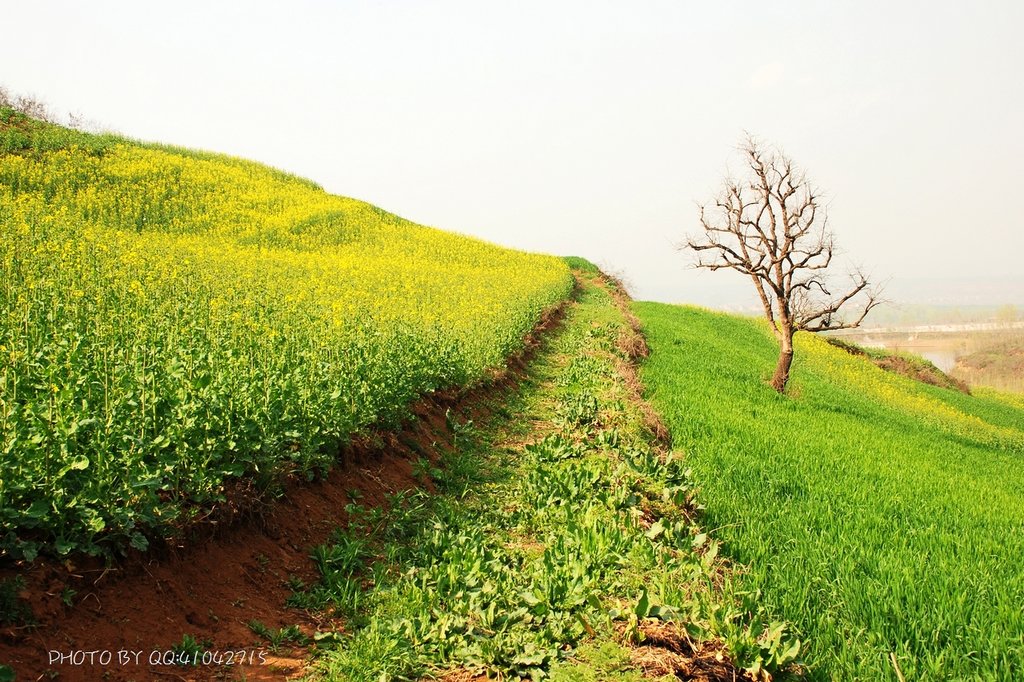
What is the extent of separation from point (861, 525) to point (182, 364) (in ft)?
21.7

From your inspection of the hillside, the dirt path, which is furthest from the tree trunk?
the dirt path

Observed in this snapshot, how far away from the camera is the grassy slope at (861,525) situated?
3773mm

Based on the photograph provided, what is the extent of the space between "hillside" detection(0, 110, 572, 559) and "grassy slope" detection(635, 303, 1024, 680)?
3982 mm

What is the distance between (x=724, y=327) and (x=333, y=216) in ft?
75.7

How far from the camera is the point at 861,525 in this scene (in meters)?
6.00

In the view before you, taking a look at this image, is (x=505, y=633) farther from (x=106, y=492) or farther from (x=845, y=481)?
(x=845, y=481)

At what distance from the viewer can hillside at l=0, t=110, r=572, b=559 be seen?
355cm

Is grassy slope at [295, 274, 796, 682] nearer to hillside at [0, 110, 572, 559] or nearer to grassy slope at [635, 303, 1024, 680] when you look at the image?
grassy slope at [635, 303, 1024, 680]

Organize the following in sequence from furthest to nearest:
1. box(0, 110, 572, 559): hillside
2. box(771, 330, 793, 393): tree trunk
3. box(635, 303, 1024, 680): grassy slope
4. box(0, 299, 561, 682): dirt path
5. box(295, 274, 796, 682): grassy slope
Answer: box(771, 330, 793, 393): tree trunk → box(635, 303, 1024, 680): grassy slope → box(0, 110, 572, 559): hillside → box(295, 274, 796, 682): grassy slope → box(0, 299, 561, 682): dirt path

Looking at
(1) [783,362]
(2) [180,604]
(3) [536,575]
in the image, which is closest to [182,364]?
(2) [180,604]

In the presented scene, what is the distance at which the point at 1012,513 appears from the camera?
7.89 metres

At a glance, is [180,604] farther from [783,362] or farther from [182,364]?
[783,362]

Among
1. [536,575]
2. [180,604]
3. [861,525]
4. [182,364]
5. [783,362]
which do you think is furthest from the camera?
[783,362]

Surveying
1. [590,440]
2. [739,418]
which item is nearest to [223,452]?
[590,440]
